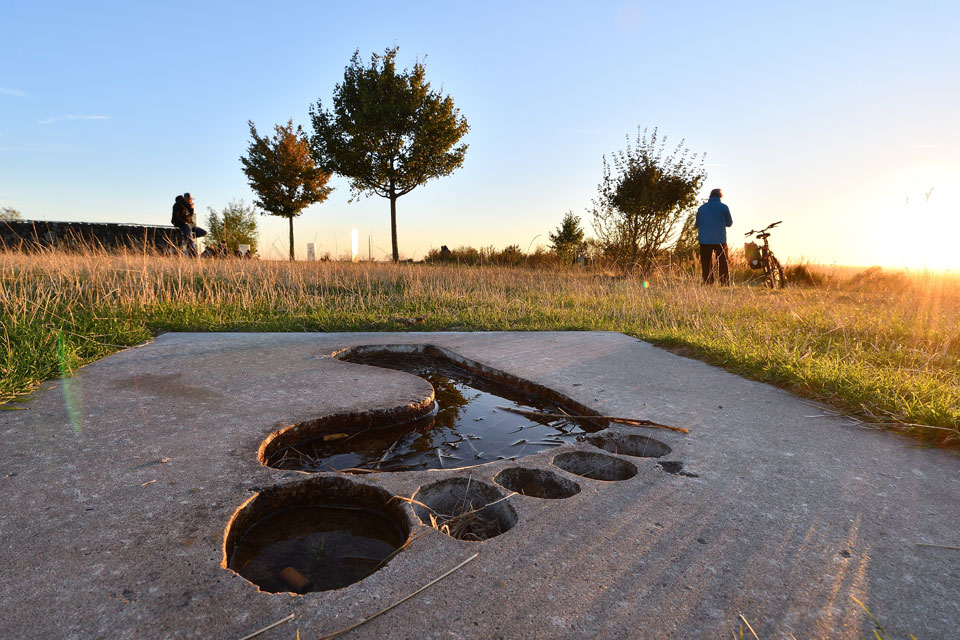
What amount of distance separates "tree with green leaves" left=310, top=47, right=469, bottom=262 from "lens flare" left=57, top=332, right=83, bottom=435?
16.7 metres

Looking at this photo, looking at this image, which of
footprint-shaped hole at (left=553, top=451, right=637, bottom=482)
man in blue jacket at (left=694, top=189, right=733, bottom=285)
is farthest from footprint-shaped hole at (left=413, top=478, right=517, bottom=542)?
man in blue jacket at (left=694, top=189, right=733, bottom=285)

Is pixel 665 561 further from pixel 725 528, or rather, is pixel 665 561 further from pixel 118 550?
pixel 118 550

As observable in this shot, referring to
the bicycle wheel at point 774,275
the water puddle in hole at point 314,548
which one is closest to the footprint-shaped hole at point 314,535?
the water puddle in hole at point 314,548

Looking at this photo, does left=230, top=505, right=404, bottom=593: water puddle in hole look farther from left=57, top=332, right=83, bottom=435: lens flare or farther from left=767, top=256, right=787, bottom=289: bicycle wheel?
left=767, top=256, right=787, bottom=289: bicycle wheel

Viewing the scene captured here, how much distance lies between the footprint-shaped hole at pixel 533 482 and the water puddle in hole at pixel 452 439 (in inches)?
13.8

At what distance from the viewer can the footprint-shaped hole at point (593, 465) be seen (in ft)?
6.15

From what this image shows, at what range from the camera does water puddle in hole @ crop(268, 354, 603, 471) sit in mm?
2084

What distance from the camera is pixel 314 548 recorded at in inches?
58.2

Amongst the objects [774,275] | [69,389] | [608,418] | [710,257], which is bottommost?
[608,418]

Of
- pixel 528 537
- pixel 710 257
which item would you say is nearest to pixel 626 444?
pixel 528 537

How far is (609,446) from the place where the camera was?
212cm

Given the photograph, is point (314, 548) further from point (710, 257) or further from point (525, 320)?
point (710, 257)

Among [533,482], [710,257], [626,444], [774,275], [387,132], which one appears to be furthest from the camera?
[387,132]

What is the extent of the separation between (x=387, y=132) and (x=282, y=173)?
741 centimetres
